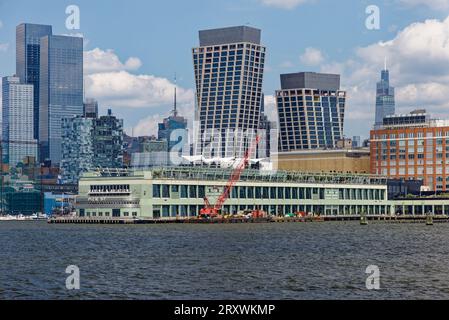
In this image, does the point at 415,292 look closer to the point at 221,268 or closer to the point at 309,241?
the point at 221,268

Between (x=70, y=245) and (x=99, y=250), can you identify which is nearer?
(x=99, y=250)

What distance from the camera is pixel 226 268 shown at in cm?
8719

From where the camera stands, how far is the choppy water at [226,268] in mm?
71188

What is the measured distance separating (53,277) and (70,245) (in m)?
43.5

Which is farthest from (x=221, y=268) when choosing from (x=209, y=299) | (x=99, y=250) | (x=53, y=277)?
(x=99, y=250)

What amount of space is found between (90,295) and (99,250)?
4327 cm

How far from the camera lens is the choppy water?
7119 cm
